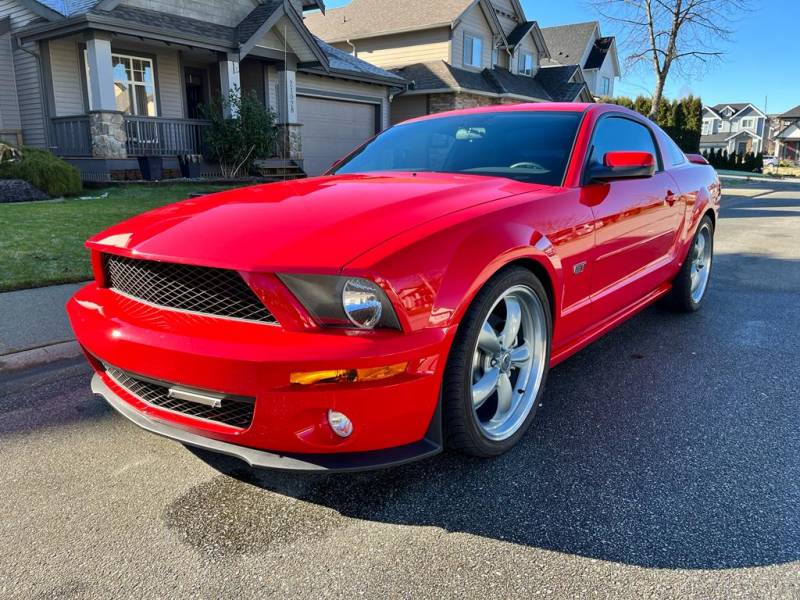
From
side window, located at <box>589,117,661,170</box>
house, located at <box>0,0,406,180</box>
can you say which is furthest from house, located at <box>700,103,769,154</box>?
side window, located at <box>589,117,661,170</box>

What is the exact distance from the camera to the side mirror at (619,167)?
3.25 metres

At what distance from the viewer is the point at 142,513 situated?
2.34 metres

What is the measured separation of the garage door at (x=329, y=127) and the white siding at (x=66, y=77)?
243 inches

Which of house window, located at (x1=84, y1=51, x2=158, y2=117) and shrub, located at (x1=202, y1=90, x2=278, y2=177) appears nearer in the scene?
shrub, located at (x1=202, y1=90, x2=278, y2=177)

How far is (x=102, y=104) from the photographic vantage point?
1312 cm

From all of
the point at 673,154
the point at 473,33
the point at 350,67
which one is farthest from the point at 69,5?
the point at 473,33

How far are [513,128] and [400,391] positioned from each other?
7.06 feet

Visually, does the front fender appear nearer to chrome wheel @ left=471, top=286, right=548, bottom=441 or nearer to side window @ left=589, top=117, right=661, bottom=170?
chrome wheel @ left=471, top=286, right=548, bottom=441

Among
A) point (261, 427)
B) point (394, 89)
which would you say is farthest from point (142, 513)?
point (394, 89)

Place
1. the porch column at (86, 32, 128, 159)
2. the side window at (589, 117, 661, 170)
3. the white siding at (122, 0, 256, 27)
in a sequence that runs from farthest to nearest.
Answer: the white siding at (122, 0, 256, 27), the porch column at (86, 32, 128, 159), the side window at (589, 117, 661, 170)

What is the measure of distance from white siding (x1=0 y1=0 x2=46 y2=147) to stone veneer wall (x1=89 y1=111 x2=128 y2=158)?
256cm

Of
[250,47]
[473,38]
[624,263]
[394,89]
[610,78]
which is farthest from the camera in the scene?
[610,78]

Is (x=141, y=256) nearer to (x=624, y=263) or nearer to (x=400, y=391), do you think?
(x=400, y=391)

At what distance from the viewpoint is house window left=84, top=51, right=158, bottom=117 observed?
15.5 meters
